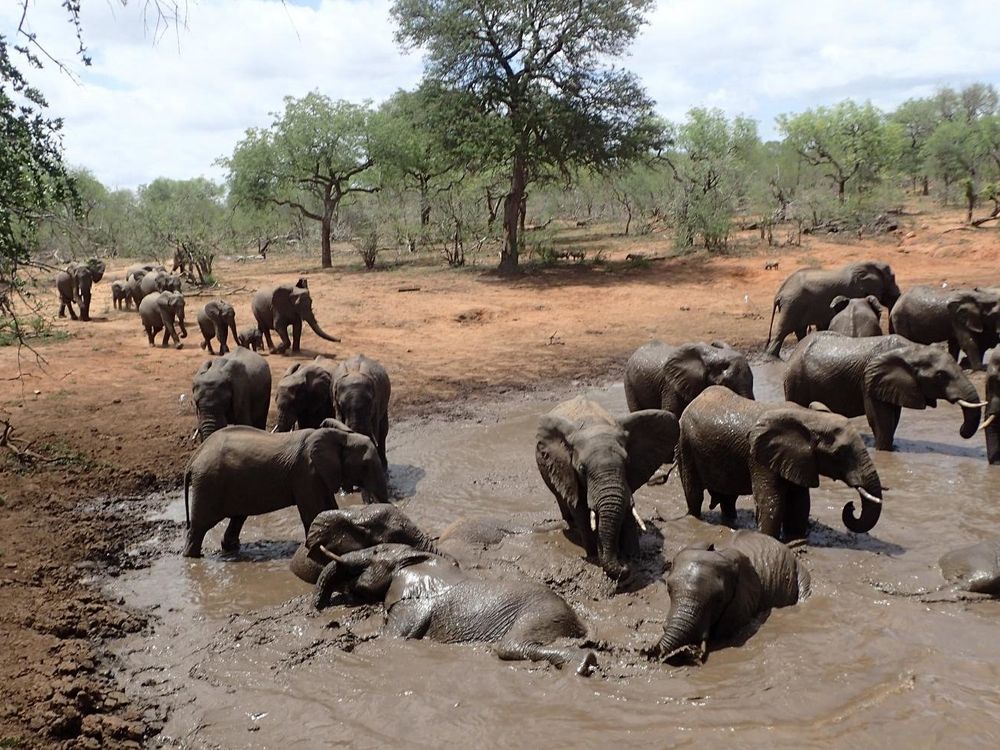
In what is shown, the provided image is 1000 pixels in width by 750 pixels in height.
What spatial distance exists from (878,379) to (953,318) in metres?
4.62

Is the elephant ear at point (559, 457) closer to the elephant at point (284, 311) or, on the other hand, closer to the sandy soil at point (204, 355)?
the sandy soil at point (204, 355)

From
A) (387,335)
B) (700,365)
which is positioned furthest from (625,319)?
(700,365)

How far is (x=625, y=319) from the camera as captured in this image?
2159 centimetres

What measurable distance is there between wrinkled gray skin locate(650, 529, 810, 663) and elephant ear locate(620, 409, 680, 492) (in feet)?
4.61

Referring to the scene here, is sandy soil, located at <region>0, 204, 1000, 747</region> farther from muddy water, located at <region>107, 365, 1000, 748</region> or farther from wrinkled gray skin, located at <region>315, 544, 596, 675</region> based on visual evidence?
wrinkled gray skin, located at <region>315, 544, 596, 675</region>

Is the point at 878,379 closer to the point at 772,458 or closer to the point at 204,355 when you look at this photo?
the point at 772,458

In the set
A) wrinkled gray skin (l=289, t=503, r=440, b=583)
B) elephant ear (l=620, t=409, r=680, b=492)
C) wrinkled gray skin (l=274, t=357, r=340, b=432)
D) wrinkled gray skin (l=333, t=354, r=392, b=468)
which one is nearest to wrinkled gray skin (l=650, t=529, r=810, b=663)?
elephant ear (l=620, t=409, r=680, b=492)

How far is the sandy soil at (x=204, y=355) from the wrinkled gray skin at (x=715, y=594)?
3.32 metres

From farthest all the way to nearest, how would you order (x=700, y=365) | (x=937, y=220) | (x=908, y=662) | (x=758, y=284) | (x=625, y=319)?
(x=937, y=220)
(x=758, y=284)
(x=625, y=319)
(x=700, y=365)
(x=908, y=662)

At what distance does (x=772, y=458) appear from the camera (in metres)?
7.46

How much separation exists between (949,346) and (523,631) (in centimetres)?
1139

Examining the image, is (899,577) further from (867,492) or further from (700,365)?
(700,365)

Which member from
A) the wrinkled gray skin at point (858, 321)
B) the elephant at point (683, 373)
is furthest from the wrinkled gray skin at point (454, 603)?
the wrinkled gray skin at point (858, 321)

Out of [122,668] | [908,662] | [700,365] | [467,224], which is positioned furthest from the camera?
[467,224]
